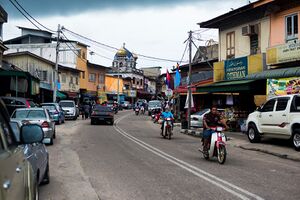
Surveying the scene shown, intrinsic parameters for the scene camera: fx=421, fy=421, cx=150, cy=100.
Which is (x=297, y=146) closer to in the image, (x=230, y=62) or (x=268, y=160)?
(x=268, y=160)

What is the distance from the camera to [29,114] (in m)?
17.2

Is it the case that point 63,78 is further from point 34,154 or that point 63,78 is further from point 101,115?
point 34,154

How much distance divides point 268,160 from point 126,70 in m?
90.9

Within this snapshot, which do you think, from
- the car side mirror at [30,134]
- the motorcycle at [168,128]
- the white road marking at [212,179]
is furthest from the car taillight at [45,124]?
the car side mirror at [30,134]

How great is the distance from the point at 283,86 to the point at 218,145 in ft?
27.8

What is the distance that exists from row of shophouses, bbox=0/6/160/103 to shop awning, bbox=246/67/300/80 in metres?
14.5

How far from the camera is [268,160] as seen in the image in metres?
13.1

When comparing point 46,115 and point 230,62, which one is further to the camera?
point 230,62

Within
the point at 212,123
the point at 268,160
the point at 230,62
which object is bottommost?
the point at 268,160

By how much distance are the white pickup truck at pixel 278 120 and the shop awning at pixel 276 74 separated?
2.62 metres

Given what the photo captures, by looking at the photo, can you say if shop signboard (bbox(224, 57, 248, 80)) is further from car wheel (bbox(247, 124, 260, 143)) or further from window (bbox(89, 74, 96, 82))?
window (bbox(89, 74, 96, 82))

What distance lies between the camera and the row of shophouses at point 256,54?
795 inches

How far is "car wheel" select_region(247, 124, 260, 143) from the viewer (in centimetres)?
1811

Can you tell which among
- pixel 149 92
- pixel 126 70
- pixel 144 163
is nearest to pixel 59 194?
pixel 144 163
